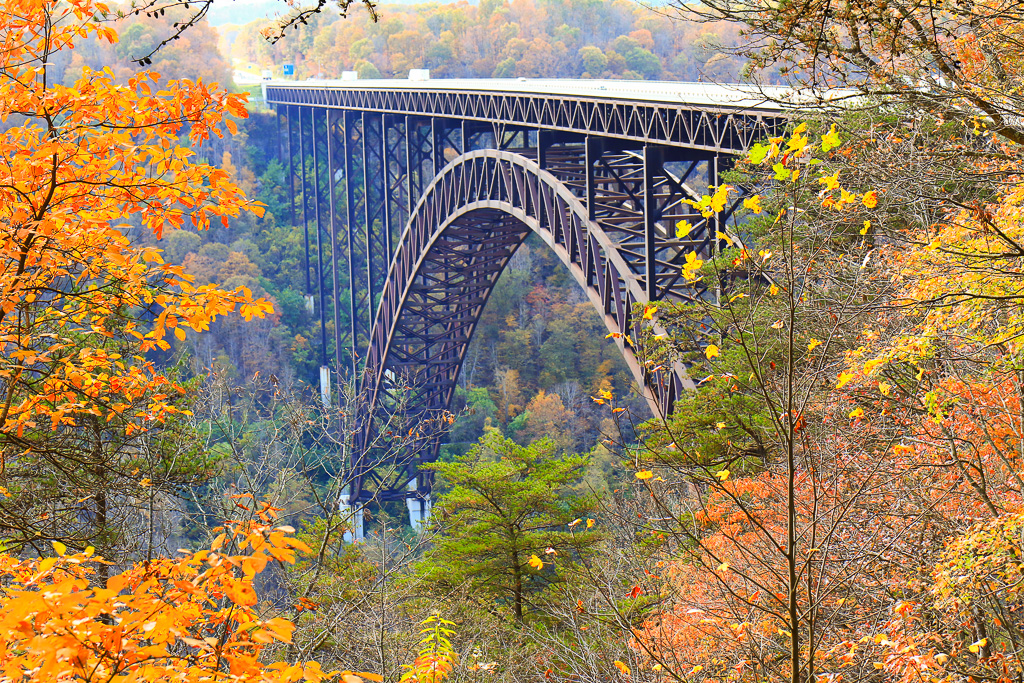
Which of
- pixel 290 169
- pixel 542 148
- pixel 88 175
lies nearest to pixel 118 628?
pixel 88 175

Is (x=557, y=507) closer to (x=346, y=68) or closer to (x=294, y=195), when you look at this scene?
(x=294, y=195)

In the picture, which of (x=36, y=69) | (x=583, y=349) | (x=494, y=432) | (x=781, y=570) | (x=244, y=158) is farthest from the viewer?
(x=244, y=158)

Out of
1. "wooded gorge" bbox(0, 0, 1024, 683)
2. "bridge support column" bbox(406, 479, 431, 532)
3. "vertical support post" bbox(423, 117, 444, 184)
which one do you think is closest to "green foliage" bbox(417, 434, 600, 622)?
"wooded gorge" bbox(0, 0, 1024, 683)

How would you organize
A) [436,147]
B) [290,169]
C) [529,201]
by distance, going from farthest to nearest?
[290,169] → [436,147] → [529,201]

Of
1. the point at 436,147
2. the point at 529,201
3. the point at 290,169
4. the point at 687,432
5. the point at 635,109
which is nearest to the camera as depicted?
the point at 687,432

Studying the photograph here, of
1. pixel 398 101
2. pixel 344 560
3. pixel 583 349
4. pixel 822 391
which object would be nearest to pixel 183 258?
pixel 398 101

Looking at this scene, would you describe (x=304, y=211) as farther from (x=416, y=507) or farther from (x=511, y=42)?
(x=511, y=42)

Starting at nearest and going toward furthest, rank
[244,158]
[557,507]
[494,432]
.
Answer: [557,507], [494,432], [244,158]

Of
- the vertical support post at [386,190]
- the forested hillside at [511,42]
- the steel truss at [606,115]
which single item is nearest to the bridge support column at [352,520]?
the steel truss at [606,115]
